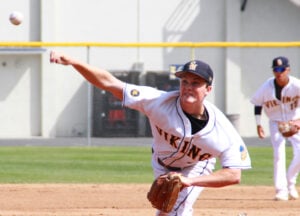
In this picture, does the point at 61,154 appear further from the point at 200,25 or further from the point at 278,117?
the point at 200,25

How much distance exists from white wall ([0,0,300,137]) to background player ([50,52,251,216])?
693 inches

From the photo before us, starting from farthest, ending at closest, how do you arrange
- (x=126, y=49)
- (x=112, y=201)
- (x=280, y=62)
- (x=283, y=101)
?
(x=126, y=49) < (x=283, y=101) < (x=112, y=201) < (x=280, y=62)

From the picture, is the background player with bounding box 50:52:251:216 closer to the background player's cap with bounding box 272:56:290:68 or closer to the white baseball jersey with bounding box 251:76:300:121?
the background player's cap with bounding box 272:56:290:68

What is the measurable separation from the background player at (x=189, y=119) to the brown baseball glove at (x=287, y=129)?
4.47m

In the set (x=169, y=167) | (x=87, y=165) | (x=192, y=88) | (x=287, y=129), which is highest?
(x=192, y=88)

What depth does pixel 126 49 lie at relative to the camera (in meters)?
26.0

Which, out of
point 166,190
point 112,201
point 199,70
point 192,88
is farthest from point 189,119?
point 112,201

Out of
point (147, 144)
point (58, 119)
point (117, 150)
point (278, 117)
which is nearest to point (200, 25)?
point (58, 119)

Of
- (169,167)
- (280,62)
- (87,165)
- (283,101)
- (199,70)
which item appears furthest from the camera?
(87,165)

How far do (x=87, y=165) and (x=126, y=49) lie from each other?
1093 cm

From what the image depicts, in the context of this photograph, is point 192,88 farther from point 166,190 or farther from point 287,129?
point 287,129

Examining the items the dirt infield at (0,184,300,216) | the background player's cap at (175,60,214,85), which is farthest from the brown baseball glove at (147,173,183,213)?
the dirt infield at (0,184,300,216)

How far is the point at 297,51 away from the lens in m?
24.8

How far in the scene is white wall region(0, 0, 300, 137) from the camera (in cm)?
2488
